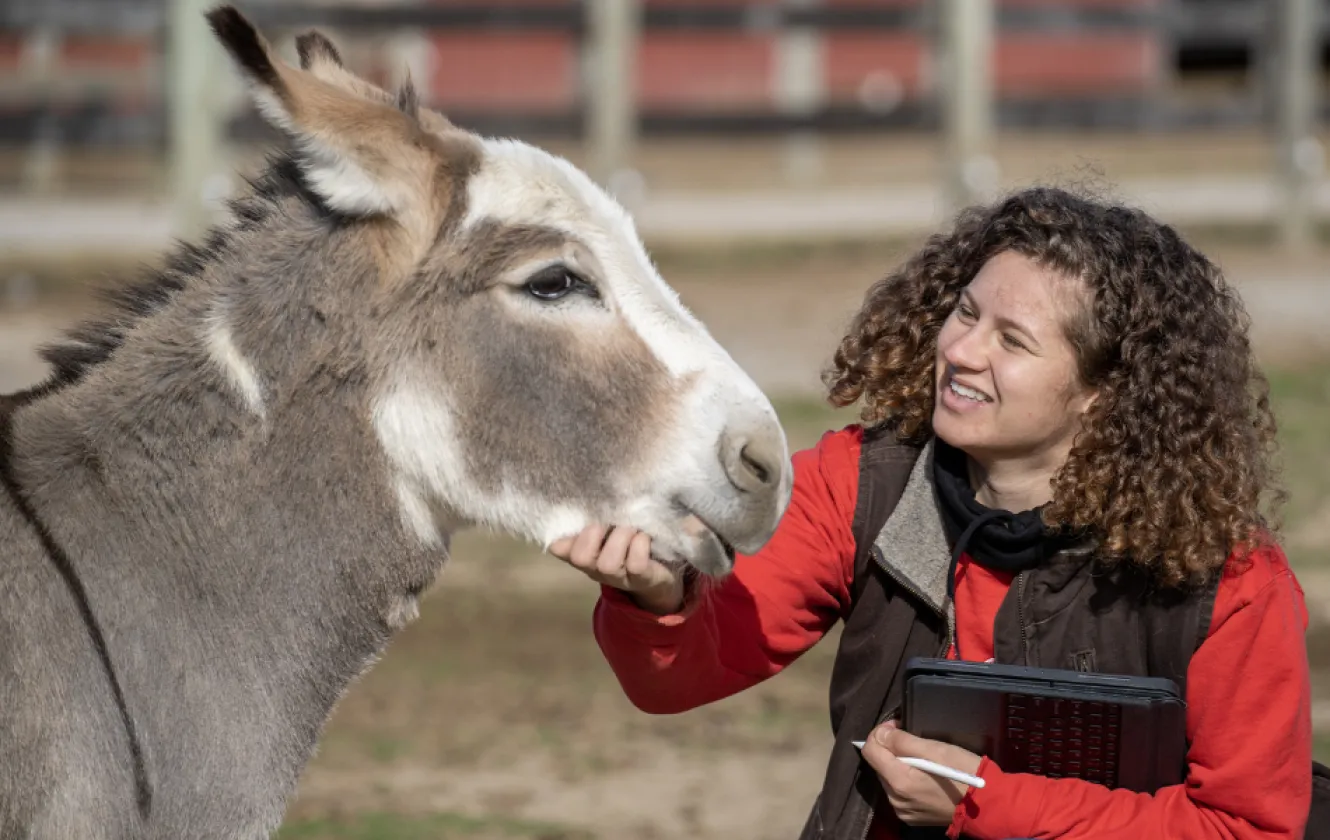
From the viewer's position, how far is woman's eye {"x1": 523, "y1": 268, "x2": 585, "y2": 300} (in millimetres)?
2850

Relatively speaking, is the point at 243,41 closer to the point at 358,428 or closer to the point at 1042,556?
the point at 358,428

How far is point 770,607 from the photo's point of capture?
333cm

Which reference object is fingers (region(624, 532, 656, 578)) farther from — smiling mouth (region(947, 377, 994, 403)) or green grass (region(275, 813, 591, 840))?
green grass (region(275, 813, 591, 840))

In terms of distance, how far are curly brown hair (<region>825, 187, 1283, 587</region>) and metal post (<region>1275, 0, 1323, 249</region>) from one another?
9603 millimetres

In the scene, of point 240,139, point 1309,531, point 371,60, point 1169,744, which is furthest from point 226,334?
point 371,60

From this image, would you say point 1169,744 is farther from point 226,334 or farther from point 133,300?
point 133,300

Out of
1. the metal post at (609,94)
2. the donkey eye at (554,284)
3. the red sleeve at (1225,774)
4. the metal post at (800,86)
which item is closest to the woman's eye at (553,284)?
the donkey eye at (554,284)

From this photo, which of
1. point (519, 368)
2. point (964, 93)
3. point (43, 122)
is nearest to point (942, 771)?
point (519, 368)

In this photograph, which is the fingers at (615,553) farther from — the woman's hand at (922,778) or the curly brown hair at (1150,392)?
the curly brown hair at (1150,392)

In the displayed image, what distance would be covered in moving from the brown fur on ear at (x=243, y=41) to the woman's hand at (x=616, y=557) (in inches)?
36.6

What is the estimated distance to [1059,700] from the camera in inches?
116

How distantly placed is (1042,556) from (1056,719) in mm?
331

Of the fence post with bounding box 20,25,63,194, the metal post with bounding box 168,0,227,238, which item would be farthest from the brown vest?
the fence post with bounding box 20,25,63,194

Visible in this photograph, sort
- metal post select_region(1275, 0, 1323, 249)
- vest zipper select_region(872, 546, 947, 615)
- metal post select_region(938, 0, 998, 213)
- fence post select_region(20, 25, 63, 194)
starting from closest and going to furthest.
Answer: vest zipper select_region(872, 546, 947, 615) < metal post select_region(938, 0, 998, 213) < fence post select_region(20, 25, 63, 194) < metal post select_region(1275, 0, 1323, 249)
